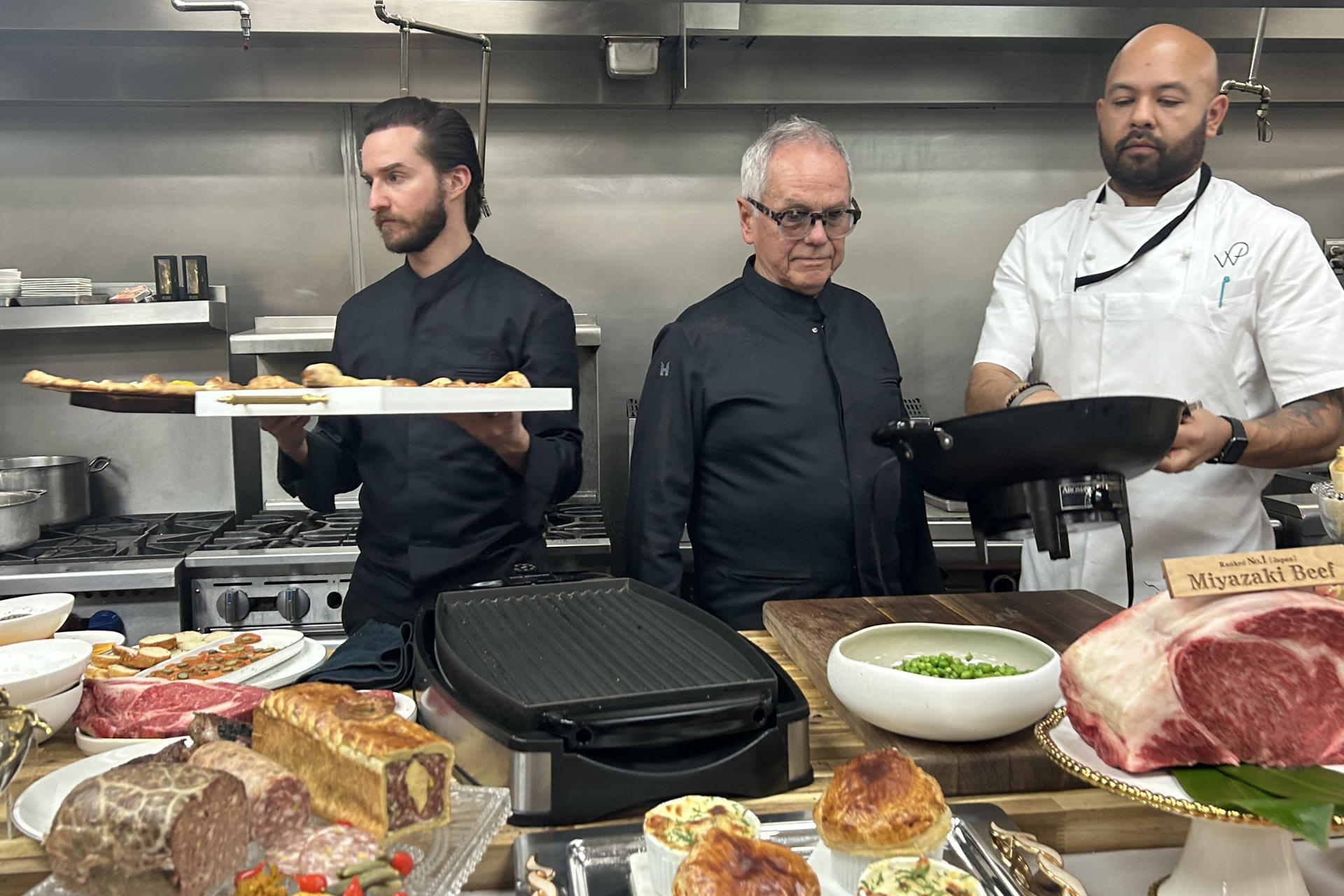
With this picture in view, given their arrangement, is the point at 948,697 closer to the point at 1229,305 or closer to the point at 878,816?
the point at 878,816

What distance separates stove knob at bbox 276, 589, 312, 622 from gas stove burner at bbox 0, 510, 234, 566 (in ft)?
0.93

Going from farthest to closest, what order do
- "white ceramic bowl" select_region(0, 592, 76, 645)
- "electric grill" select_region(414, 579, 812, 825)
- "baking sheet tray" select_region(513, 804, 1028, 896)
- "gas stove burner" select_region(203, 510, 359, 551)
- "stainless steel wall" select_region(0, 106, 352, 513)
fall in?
"stainless steel wall" select_region(0, 106, 352, 513) < "gas stove burner" select_region(203, 510, 359, 551) < "white ceramic bowl" select_region(0, 592, 76, 645) < "electric grill" select_region(414, 579, 812, 825) < "baking sheet tray" select_region(513, 804, 1028, 896)

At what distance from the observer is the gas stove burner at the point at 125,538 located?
110 inches

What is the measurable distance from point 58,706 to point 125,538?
2.00m

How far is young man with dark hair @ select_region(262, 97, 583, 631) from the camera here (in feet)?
7.54

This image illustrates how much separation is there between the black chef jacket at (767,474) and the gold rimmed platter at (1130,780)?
3.65 feet

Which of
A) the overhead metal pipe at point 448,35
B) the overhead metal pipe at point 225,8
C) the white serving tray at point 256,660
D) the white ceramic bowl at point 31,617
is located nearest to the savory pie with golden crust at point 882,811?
the white serving tray at point 256,660

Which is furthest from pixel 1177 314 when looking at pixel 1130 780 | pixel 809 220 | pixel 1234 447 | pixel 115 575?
pixel 115 575

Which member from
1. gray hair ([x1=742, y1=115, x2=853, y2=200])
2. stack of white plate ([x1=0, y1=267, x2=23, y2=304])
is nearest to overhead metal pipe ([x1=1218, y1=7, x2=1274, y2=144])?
gray hair ([x1=742, y1=115, x2=853, y2=200])

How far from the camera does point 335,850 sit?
901mm

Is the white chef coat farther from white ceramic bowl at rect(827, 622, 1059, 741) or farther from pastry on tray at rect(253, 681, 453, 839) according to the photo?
pastry on tray at rect(253, 681, 453, 839)

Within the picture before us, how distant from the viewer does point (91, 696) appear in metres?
1.31

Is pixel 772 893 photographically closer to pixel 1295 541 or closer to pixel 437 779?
pixel 437 779

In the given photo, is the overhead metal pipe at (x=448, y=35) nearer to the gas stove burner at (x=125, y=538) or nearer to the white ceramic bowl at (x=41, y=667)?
the gas stove burner at (x=125, y=538)
